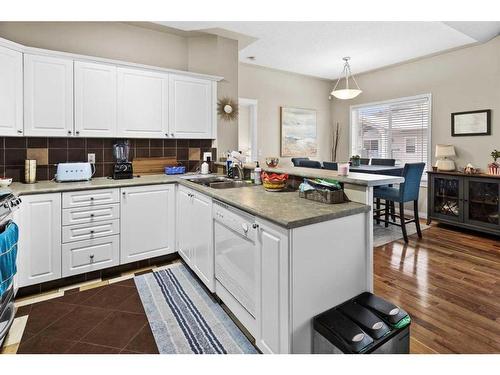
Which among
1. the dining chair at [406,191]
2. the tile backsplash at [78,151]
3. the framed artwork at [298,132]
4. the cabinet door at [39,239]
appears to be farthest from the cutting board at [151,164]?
the dining chair at [406,191]

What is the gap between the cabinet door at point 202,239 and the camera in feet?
7.63

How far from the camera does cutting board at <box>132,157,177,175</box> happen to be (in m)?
3.53

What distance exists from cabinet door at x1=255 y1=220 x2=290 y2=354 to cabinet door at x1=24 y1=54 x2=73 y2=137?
236cm

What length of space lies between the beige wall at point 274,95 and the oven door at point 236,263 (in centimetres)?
367

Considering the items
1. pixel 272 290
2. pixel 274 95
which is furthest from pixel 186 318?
pixel 274 95

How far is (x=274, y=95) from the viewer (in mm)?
5770

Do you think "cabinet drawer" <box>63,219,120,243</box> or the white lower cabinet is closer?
the white lower cabinet

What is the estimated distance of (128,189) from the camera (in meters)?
2.85

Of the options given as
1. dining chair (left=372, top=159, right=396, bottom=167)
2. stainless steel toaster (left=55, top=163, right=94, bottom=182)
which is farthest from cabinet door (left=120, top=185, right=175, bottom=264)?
dining chair (left=372, top=159, right=396, bottom=167)

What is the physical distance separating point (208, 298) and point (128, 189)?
1.28 metres

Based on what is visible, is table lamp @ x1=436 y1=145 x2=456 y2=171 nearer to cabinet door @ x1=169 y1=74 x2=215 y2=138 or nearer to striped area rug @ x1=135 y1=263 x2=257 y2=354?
cabinet door @ x1=169 y1=74 x2=215 y2=138
